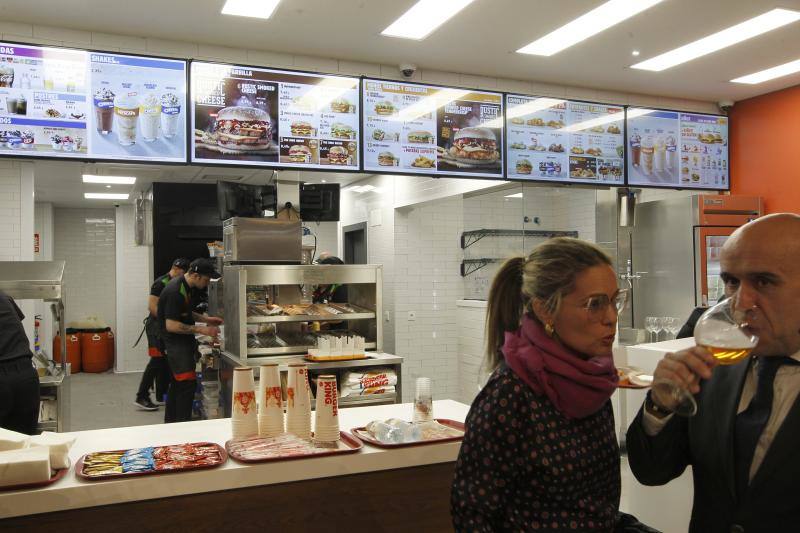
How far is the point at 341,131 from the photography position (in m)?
4.80

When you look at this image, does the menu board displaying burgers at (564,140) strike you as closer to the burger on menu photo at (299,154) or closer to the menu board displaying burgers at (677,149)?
the menu board displaying burgers at (677,149)

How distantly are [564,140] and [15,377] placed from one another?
14.0ft

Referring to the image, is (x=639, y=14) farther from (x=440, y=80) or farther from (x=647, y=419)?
(x=647, y=419)

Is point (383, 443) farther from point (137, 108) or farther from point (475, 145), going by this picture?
point (475, 145)

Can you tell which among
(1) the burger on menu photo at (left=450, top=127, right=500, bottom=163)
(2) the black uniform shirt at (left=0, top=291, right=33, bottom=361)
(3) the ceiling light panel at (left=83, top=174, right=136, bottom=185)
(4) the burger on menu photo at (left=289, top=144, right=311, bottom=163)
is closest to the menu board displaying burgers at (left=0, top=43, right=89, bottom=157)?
(2) the black uniform shirt at (left=0, top=291, right=33, bottom=361)

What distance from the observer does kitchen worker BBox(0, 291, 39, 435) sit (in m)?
Answer: 3.82

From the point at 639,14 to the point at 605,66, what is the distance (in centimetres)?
103

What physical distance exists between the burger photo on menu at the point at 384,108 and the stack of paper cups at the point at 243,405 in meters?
2.93

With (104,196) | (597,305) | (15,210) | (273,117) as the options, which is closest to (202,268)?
(15,210)

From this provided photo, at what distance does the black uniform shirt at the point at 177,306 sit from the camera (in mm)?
5816

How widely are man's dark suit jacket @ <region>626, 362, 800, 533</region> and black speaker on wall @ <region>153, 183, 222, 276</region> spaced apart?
805 cm

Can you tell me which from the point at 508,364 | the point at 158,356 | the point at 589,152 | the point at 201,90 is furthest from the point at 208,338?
the point at 508,364

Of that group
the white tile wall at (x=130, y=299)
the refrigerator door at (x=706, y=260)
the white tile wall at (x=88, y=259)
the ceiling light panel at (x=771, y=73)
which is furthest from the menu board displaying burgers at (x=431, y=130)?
the white tile wall at (x=88, y=259)

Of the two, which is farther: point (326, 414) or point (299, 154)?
point (299, 154)
